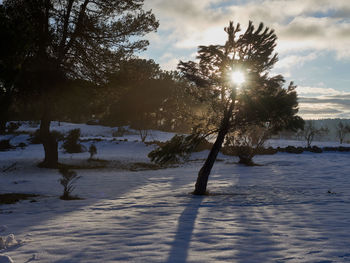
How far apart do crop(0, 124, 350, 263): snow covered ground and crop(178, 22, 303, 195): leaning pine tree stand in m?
2.41

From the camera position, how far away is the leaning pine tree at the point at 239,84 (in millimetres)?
9500

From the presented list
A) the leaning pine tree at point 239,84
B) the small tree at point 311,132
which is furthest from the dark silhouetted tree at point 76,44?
the small tree at point 311,132

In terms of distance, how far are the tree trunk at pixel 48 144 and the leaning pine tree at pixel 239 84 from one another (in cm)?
979

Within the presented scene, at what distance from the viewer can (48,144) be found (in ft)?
53.6

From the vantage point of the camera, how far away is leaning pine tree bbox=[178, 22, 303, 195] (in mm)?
9500

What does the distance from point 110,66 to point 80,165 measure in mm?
6300

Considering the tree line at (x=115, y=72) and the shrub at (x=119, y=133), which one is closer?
the tree line at (x=115, y=72)

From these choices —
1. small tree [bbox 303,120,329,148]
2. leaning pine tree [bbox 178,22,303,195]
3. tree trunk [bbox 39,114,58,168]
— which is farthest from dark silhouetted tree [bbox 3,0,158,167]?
small tree [bbox 303,120,329,148]

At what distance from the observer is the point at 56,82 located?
14523mm

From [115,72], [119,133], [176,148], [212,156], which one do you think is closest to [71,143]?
[115,72]

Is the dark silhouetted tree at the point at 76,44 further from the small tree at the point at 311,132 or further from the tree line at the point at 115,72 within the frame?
the small tree at the point at 311,132

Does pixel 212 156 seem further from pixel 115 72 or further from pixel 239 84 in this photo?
pixel 115 72

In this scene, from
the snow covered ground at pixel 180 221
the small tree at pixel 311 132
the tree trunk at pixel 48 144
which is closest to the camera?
the snow covered ground at pixel 180 221

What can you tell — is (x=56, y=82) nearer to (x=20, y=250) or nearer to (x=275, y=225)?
(x=20, y=250)
